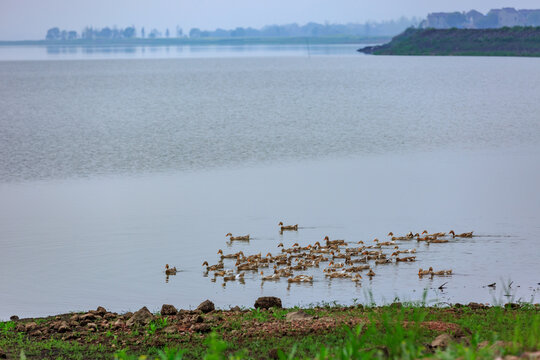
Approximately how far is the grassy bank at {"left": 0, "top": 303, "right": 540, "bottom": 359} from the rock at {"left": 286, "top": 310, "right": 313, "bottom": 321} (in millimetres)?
19

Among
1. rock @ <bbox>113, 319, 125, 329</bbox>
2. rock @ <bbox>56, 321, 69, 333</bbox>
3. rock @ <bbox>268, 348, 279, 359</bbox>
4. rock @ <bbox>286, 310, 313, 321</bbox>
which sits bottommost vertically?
rock @ <bbox>56, 321, 69, 333</bbox>

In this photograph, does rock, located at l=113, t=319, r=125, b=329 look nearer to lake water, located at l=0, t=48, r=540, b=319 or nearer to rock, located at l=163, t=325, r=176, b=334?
rock, located at l=163, t=325, r=176, b=334

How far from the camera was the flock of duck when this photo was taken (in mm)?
18375

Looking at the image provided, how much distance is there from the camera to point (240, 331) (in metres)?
12.9

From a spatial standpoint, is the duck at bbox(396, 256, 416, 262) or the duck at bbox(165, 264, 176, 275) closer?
the duck at bbox(165, 264, 176, 275)

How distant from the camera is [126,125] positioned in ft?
193

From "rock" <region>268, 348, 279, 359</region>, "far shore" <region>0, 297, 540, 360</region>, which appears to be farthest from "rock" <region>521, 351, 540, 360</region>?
"rock" <region>268, 348, 279, 359</region>

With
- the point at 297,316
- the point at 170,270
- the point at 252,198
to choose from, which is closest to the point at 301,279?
the point at 170,270

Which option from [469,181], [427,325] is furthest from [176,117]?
[427,325]

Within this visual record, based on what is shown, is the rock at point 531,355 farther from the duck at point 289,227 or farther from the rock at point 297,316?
the duck at point 289,227

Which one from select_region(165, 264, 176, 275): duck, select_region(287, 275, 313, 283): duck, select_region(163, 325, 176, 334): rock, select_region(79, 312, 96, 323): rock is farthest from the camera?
select_region(165, 264, 176, 275): duck

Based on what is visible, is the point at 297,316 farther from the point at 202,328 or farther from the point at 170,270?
the point at 170,270

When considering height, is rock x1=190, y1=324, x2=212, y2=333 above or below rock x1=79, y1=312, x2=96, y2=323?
above

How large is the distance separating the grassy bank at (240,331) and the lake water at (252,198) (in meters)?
0.84
